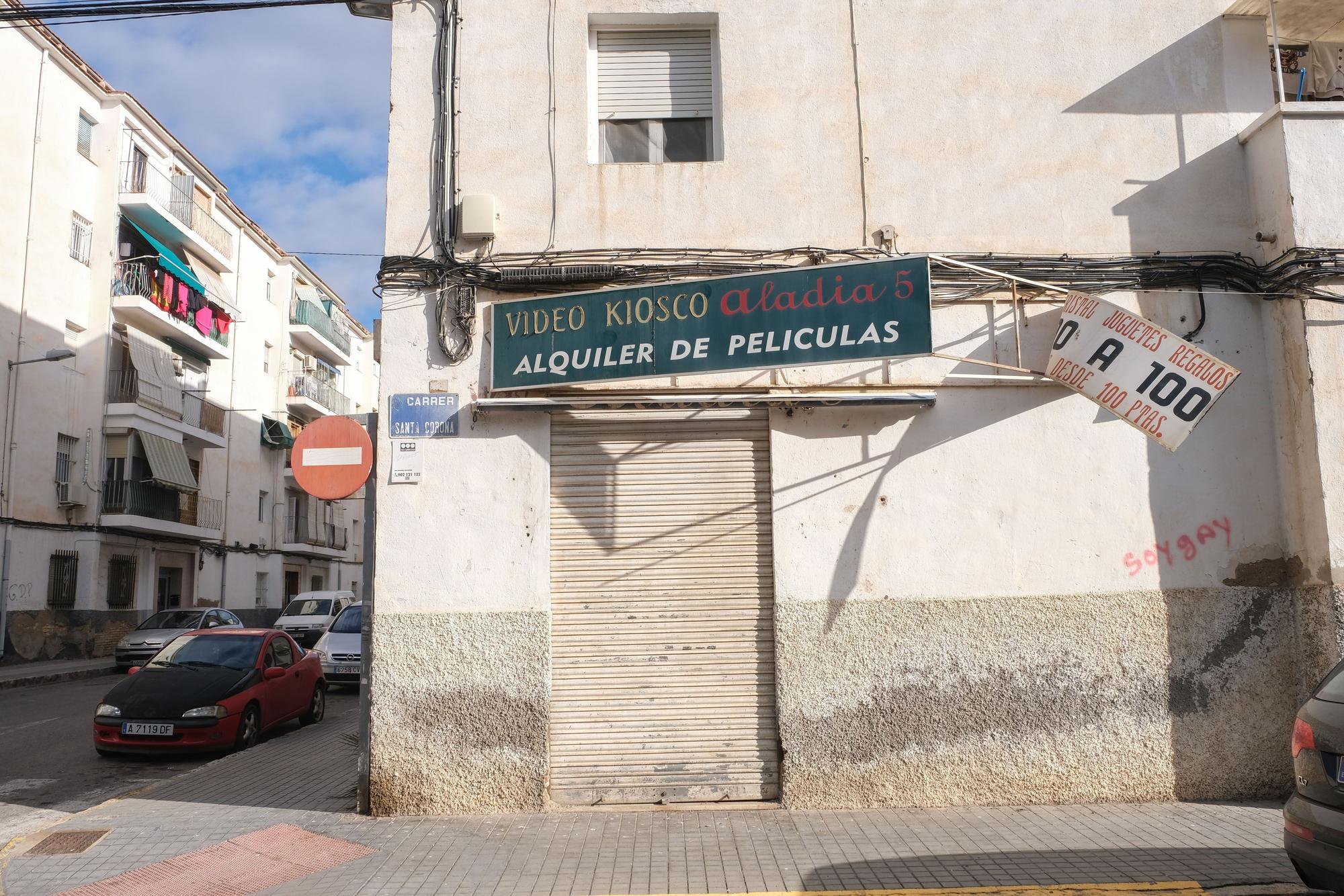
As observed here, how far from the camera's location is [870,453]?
24.9ft

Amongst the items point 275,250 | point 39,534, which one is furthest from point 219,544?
point 275,250

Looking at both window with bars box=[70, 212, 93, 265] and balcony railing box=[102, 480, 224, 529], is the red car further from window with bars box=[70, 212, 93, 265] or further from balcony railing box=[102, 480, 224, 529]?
window with bars box=[70, 212, 93, 265]

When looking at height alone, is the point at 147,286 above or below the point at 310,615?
above

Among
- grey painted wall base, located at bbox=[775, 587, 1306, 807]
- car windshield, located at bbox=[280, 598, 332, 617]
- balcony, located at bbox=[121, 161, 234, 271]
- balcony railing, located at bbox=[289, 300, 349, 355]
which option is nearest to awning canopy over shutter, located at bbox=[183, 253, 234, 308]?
balcony, located at bbox=[121, 161, 234, 271]

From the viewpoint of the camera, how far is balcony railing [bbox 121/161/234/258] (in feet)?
97.2

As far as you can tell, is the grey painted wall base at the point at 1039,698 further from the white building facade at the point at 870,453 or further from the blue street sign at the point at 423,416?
the blue street sign at the point at 423,416

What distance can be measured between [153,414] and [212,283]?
24.3ft

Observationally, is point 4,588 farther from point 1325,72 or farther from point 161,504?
point 1325,72

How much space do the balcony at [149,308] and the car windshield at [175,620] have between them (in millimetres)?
10030

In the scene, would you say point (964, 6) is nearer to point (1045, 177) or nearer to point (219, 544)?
point (1045, 177)

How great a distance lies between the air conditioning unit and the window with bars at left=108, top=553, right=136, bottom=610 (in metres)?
2.06

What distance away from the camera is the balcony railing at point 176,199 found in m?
29.6

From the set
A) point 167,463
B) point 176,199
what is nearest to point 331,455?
point 167,463

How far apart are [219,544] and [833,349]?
3330cm
